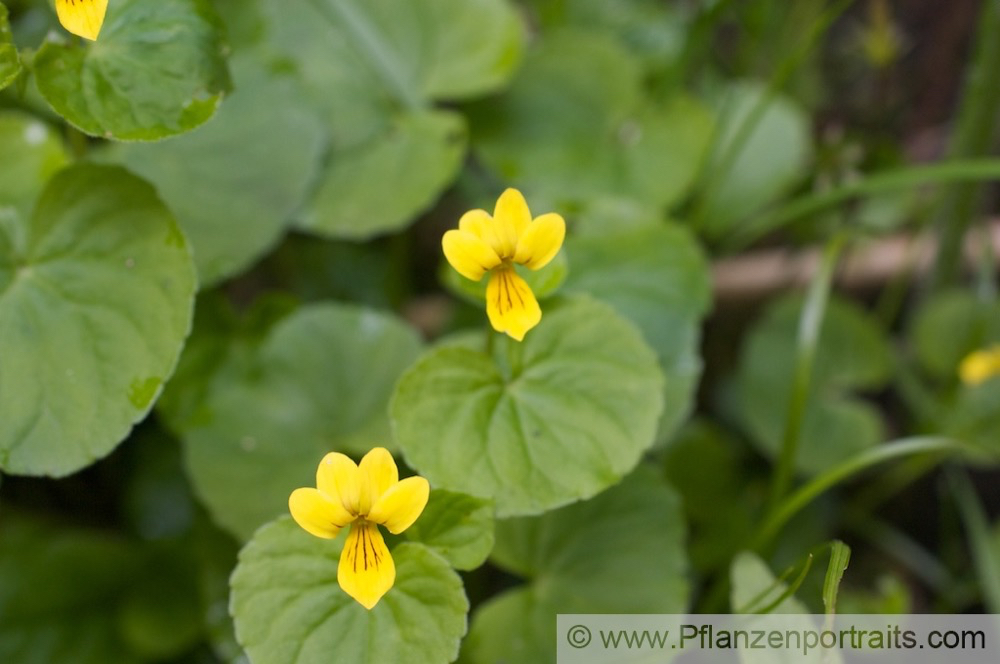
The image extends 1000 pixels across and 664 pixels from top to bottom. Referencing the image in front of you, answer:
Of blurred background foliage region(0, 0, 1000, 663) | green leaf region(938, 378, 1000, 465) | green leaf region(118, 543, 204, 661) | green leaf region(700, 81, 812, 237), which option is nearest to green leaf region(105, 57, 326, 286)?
blurred background foliage region(0, 0, 1000, 663)

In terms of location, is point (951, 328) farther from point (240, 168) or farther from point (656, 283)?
point (240, 168)

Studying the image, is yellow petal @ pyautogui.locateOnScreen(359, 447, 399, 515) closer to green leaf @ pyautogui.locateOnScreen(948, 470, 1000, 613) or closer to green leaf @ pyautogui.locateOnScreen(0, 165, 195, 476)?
green leaf @ pyautogui.locateOnScreen(0, 165, 195, 476)

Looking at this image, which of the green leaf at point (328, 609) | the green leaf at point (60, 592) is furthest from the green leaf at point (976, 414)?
the green leaf at point (60, 592)

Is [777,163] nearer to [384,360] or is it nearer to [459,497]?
[384,360]

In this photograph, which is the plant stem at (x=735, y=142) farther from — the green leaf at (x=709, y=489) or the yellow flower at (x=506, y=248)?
the yellow flower at (x=506, y=248)

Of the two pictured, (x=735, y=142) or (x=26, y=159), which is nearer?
(x=26, y=159)

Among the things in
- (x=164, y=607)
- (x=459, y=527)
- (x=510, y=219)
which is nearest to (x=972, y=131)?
(x=510, y=219)

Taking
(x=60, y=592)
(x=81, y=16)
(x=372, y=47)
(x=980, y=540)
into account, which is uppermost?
(x=81, y=16)
